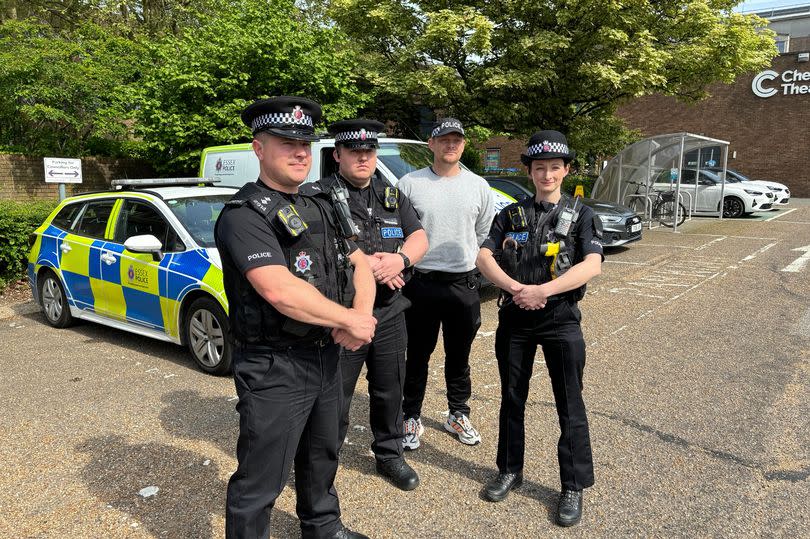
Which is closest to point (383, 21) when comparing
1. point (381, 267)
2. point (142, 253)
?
point (142, 253)

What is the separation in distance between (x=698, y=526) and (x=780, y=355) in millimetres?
Answer: 3128

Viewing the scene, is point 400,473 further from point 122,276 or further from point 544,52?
point 544,52

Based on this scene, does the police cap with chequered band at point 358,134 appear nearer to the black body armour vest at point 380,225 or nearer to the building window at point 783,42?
the black body armour vest at point 380,225

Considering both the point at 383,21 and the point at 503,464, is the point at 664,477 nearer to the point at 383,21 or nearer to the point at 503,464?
the point at 503,464

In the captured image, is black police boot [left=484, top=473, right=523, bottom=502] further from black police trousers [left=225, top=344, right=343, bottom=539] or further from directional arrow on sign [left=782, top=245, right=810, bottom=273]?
directional arrow on sign [left=782, top=245, right=810, bottom=273]

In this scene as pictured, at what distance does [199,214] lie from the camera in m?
5.35

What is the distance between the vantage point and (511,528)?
2805 mm

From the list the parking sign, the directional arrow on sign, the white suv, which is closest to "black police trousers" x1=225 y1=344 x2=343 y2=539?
the parking sign

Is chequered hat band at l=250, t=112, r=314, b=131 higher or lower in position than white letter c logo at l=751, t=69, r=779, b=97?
lower

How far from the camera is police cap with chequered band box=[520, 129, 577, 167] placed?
2795 millimetres

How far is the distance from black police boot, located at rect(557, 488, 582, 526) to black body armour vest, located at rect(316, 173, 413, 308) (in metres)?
1.26

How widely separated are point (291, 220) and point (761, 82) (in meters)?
31.8

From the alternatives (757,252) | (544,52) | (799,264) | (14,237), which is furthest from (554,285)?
(544,52)

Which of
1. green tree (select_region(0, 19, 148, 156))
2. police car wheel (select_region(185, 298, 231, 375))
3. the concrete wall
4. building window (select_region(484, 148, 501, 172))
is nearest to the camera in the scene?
police car wheel (select_region(185, 298, 231, 375))
